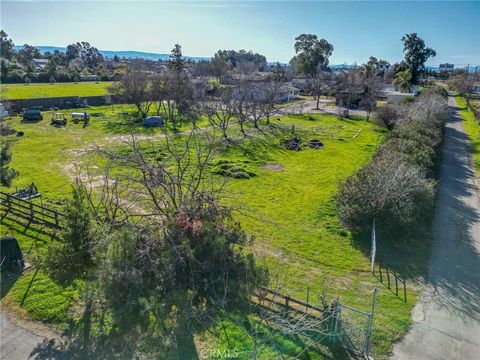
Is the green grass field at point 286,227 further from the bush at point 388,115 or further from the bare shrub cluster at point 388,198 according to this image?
the bush at point 388,115

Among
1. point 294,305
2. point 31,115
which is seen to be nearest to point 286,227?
point 294,305

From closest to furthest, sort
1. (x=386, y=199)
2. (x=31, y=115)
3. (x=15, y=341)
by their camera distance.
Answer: (x=15, y=341) < (x=386, y=199) < (x=31, y=115)

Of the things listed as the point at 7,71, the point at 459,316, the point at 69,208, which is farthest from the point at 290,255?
the point at 7,71

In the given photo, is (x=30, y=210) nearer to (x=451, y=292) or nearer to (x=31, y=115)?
(x=451, y=292)

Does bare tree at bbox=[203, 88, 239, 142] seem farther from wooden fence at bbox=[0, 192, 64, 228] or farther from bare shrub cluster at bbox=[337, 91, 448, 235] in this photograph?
wooden fence at bbox=[0, 192, 64, 228]

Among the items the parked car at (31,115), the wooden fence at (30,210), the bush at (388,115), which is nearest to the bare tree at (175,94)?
the parked car at (31,115)

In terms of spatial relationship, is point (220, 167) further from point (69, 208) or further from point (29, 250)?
point (69, 208)
